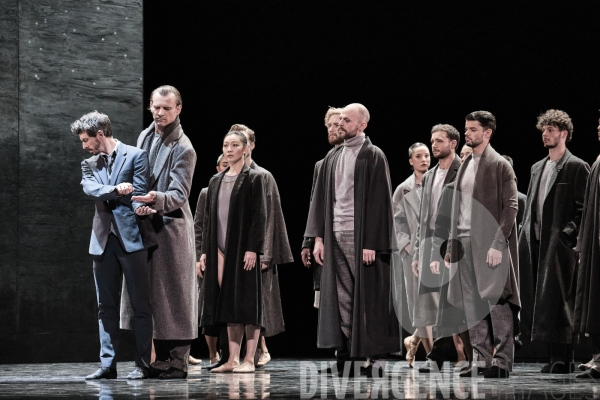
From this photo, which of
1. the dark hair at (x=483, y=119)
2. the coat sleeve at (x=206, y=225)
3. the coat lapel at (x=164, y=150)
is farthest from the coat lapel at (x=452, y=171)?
the coat lapel at (x=164, y=150)

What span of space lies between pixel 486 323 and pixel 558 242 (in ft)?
3.02

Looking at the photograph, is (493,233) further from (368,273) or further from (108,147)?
(108,147)

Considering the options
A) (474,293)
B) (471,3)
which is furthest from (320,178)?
(471,3)

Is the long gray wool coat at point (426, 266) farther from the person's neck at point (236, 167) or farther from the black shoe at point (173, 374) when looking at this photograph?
the black shoe at point (173, 374)

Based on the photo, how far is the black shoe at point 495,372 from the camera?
4945mm

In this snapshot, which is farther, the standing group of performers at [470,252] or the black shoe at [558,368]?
the black shoe at [558,368]

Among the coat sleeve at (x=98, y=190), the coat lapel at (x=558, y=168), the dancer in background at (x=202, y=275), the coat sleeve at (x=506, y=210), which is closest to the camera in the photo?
the coat sleeve at (x=98, y=190)

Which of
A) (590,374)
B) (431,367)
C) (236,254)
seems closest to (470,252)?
(590,374)

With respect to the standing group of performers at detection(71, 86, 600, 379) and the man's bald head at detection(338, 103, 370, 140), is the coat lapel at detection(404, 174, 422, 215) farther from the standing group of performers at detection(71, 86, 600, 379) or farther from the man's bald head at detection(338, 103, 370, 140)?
the man's bald head at detection(338, 103, 370, 140)

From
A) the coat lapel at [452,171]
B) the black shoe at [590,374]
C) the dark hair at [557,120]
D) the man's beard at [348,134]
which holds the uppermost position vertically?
the dark hair at [557,120]

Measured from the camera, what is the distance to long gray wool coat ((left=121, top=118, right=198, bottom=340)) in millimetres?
4812

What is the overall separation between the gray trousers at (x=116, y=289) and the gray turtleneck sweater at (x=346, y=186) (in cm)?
118

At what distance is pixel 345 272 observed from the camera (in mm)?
5191

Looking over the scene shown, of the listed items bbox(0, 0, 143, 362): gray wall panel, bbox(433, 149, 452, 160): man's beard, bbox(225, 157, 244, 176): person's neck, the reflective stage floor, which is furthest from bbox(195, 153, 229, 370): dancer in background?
bbox(433, 149, 452, 160): man's beard
